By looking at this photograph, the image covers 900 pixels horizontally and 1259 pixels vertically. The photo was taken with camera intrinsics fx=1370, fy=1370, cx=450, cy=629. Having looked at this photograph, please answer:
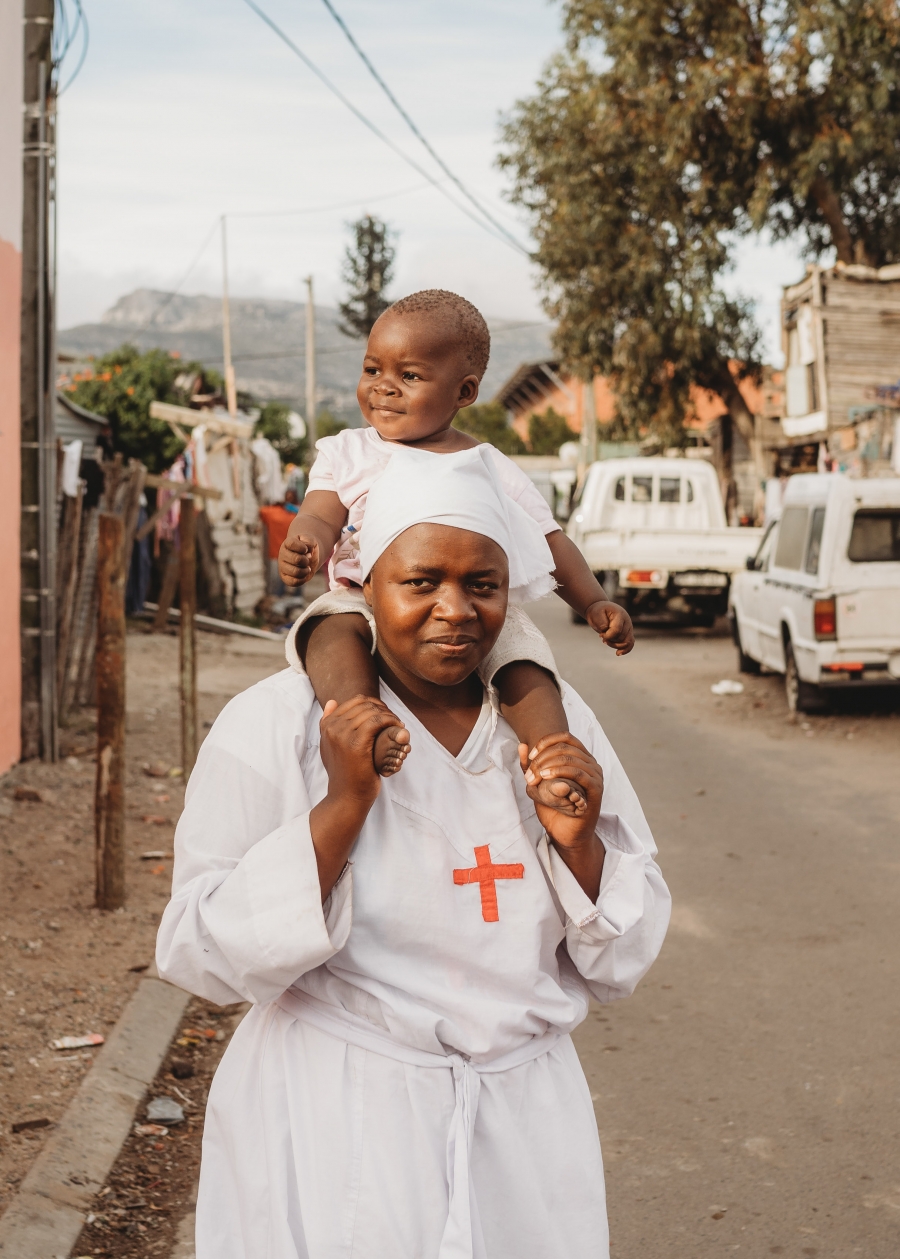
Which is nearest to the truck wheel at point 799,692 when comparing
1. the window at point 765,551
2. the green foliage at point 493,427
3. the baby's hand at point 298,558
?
the window at point 765,551

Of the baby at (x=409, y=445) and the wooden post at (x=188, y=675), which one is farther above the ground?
the baby at (x=409, y=445)

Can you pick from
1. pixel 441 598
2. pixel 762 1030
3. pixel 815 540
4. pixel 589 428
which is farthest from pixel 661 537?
pixel 589 428

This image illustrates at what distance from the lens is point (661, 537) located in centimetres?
1820

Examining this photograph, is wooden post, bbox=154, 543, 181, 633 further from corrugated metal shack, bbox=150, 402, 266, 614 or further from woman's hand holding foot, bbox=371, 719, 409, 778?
woman's hand holding foot, bbox=371, 719, 409, 778

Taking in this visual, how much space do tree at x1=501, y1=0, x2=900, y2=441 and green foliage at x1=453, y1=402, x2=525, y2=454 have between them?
30.9 metres

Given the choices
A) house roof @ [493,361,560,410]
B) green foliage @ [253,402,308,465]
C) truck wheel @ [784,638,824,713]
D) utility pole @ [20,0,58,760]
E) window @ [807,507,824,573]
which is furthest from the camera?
house roof @ [493,361,560,410]

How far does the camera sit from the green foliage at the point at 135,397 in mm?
21969

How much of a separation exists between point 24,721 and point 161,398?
16.2 meters

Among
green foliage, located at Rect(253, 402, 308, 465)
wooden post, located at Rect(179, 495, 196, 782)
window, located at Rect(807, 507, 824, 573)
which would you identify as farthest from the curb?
green foliage, located at Rect(253, 402, 308, 465)

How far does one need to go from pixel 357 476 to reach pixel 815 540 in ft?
28.6

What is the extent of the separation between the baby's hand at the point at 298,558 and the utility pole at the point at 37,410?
6388 mm

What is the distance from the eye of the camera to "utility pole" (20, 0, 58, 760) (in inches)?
322

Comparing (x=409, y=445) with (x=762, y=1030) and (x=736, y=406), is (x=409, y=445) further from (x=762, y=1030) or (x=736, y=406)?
(x=736, y=406)

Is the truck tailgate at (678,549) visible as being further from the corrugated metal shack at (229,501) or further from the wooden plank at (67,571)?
the wooden plank at (67,571)
